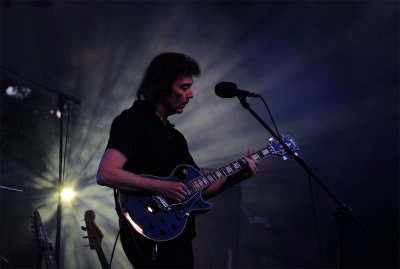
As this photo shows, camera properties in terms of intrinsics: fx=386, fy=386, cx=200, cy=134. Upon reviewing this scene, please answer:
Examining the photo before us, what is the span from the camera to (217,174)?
115 inches

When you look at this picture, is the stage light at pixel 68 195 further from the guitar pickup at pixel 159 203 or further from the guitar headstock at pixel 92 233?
the guitar pickup at pixel 159 203

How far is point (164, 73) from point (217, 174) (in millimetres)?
848

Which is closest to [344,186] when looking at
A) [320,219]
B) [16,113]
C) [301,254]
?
[320,219]

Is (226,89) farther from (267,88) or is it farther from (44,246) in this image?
(267,88)

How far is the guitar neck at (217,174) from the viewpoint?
8.55ft

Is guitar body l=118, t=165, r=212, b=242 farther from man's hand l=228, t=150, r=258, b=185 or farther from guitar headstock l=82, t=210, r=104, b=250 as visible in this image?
guitar headstock l=82, t=210, r=104, b=250

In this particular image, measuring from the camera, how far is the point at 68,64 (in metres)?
7.15

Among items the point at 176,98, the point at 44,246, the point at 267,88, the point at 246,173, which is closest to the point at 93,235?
the point at 44,246

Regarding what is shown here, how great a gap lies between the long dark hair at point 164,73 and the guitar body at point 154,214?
668 millimetres

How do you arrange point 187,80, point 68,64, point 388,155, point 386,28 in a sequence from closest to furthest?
point 187,80 < point 386,28 < point 388,155 < point 68,64

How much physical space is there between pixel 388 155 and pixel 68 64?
595 cm

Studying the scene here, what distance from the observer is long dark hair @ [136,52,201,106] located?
276 cm

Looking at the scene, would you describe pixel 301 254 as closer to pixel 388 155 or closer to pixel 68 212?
pixel 388 155

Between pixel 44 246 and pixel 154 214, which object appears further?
pixel 44 246
